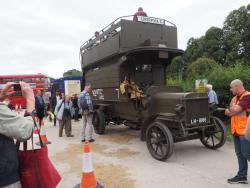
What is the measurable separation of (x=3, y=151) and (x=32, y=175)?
0.35 metres

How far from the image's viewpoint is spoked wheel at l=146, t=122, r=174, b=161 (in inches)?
247

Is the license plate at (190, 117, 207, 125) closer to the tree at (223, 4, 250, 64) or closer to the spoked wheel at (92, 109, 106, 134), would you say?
the spoked wheel at (92, 109, 106, 134)

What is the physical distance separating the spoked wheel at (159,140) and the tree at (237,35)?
2723 cm

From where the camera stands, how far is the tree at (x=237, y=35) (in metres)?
32.3

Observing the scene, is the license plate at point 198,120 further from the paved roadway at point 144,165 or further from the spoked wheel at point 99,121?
the spoked wheel at point 99,121

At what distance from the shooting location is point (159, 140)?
21.8ft

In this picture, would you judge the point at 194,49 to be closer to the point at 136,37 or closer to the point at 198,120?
the point at 136,37

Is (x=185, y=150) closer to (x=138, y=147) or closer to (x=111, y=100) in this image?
(x=138, y=147)

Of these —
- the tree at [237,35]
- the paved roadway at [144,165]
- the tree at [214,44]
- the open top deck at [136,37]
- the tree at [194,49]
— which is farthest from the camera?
the tree at [194,49]

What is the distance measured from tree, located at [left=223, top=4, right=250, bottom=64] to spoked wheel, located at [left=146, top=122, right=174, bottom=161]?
27232 millimetres

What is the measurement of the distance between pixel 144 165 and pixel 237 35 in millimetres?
31716

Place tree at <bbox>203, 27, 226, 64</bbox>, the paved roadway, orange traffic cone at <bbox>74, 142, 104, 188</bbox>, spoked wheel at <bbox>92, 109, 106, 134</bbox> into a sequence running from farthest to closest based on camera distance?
tree at <bbox>203, 27, 226, 64</bbox>, spoked wheel at <bbox>92, 109, 106, 134</bbox>, the paved roadway, orange traffic cone at <bbox>74, 142, 104, 188</bbox>

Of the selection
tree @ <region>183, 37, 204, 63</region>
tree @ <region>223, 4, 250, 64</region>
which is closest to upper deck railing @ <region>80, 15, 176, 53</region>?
tree @ <region>223, 4, 250, 64</region>

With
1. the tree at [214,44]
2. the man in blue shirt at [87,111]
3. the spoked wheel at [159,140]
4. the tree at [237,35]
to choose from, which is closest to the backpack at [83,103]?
the man in blue shirt at [87,111]
